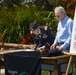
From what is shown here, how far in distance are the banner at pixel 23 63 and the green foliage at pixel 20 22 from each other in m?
5.47

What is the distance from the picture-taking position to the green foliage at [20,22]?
490 inches

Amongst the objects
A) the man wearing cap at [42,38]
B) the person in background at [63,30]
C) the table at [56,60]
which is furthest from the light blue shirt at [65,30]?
the table at [56,60]

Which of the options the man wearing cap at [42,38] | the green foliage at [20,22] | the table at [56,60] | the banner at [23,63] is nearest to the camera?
the table at [56,60]

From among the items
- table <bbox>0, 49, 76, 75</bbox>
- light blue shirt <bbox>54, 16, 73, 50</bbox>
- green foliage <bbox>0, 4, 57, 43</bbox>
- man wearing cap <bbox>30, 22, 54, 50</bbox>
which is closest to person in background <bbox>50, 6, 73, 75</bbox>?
light blue shirt <bbox>54, 16, 73, 50</bbox>

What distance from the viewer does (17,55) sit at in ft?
21.9

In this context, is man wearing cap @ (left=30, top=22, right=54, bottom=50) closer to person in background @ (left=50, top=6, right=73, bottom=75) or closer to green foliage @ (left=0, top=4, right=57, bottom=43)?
person in background @ (left=50, top=6, right=73, bottom=75)

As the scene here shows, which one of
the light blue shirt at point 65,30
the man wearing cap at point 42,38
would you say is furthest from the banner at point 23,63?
the light blue shirt at point 65,30

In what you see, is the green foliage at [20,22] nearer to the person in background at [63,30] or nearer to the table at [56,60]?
the person in background at [63,30]

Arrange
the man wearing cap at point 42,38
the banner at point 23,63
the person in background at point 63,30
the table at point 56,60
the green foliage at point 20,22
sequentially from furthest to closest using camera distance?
the green foliage at point 20,22
the man wearing cap at point 42,38
the person in background at point 63,30
the banner at point 23,63
the table at point 56,60

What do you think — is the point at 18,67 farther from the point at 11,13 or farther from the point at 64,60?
the point at 11,13

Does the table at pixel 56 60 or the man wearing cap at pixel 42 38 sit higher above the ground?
the man wearing cap at pixel 42 38

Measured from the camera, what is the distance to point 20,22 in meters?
12.6

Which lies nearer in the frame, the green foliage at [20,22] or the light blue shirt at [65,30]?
the light blue shirt at [65,30]

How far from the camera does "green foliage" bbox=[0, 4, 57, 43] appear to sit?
12.4 metres
